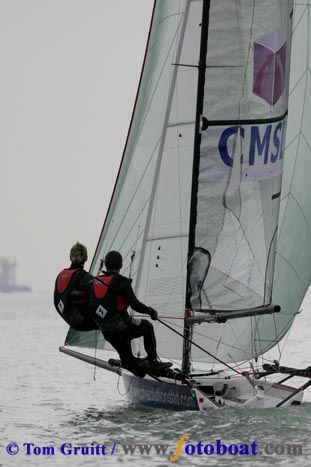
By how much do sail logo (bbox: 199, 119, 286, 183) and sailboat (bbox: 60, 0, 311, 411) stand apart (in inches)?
0.5

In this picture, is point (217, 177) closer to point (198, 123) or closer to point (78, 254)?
point (198, 123)

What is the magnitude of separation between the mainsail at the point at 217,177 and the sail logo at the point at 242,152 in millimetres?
11

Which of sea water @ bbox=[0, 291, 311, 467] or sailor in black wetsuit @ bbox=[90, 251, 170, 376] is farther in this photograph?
sailor in black wetsuit @ bbox=[90, 251, 170, 376]

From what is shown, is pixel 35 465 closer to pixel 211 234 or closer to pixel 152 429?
pixel 152 429

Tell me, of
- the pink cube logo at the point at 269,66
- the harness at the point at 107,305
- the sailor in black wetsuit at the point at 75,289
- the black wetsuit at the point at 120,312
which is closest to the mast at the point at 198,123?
the black wetsuit at the point at 120,312

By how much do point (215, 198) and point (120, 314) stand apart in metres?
1.63

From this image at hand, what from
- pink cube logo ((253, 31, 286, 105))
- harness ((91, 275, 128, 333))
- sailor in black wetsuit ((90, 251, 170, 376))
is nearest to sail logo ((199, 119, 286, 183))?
pink cube logo ((253, 31, 286, 105))

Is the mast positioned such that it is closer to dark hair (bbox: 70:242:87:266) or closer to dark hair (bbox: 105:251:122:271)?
dark hair (bbox: 105:251:122:271)

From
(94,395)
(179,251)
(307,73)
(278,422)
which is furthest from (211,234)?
(94,395)

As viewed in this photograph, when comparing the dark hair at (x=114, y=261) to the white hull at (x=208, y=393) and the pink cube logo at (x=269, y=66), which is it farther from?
the pink cube logo at (x=269, y=66)

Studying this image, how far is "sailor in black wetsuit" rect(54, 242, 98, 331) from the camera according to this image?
12.4 m

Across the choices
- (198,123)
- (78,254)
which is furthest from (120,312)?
(198,123)

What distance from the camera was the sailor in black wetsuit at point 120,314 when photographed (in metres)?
11.8

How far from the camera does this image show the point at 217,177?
12.4m
